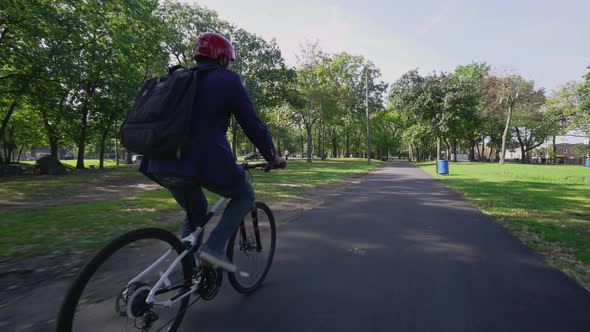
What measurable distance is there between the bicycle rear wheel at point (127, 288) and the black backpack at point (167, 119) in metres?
0.53

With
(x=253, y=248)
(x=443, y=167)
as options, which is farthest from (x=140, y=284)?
(x=443, y=167)

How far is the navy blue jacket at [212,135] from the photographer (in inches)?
75.9

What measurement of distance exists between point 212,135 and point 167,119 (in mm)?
298

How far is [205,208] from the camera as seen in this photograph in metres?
2.28

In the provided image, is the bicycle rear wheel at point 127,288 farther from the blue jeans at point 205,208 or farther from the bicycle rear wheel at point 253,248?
the bicycle rear wheel at point 253,248

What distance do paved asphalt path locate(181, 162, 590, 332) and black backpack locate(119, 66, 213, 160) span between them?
52.3 inches

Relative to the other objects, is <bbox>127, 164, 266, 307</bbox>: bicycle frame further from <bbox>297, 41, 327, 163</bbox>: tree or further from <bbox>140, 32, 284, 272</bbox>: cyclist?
<bbox>297, 41, 327, 163</bbox>: tree

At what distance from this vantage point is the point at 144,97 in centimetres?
198

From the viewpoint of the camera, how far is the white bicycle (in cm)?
156

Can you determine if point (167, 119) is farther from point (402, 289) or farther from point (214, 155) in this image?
point (402, 289)

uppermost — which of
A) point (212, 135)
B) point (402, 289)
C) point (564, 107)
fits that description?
point (564, 107)

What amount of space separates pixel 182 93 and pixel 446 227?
4908 millimetres

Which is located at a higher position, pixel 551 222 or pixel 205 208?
pixel 205 208

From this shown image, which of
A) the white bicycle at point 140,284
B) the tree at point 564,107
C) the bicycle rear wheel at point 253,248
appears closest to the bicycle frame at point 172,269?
the white bicycle at point 140,284
